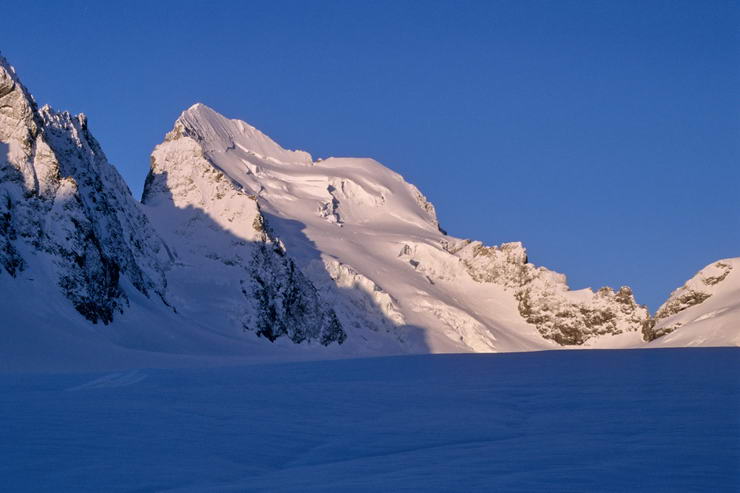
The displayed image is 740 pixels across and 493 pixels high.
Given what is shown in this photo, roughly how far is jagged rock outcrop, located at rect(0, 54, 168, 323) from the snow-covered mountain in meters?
0.14

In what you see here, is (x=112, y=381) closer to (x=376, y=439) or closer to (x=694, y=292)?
(x=376, y=439)

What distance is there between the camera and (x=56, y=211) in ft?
230

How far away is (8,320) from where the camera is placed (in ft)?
189

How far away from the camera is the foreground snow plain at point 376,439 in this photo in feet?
44.8

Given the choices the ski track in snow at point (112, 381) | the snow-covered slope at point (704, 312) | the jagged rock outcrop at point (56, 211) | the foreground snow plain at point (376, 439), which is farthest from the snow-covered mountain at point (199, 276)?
the foreground snow plain at point (376, 439)

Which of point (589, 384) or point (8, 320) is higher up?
point (8, 320)

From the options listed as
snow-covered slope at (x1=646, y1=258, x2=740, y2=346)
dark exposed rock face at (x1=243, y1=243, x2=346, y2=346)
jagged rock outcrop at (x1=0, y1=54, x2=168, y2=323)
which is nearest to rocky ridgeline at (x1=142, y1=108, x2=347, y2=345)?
dark exposed rock face at (x1=243, y1=243, x2=346, y2=346)

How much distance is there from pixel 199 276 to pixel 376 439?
288 feet

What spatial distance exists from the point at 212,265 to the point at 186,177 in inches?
1002

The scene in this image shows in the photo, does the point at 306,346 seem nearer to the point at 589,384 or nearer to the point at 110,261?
the point at 110,261

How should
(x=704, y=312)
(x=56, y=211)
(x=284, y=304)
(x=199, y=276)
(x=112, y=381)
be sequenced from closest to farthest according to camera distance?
(x=112, y=381) < (x=56, y=211) < (x=199, y=276) < (x=284, y=304) < (x=704, y=312)

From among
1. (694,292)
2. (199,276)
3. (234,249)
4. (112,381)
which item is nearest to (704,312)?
(694,292)

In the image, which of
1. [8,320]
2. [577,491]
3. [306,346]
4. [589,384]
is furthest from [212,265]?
[577,491]

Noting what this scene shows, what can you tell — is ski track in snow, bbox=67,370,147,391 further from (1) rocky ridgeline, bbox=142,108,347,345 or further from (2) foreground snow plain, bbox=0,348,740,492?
(1) rocky ridgeline, bbox=142,108,347,345
